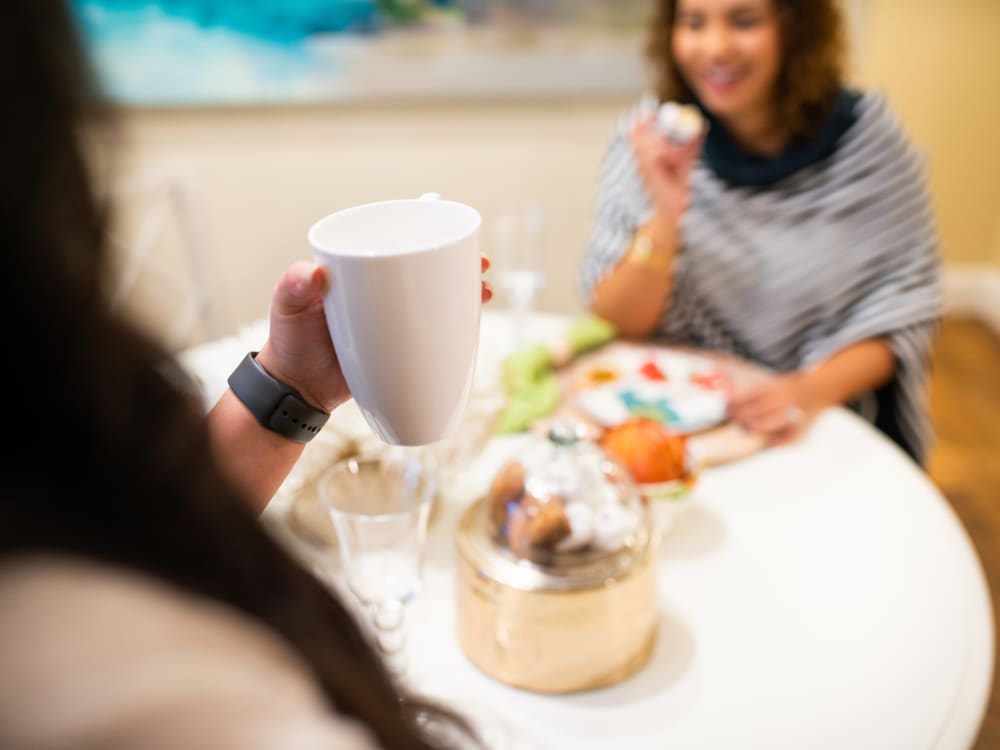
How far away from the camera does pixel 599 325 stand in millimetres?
1207

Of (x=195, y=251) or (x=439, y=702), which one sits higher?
(x=439, y=702)

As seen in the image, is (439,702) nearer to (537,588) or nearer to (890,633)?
(537,588)

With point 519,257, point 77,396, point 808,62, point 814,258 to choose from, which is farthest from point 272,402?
point 808,62

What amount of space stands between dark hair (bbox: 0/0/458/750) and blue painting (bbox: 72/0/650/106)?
6.74ft

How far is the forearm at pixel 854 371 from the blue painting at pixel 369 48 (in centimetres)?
124

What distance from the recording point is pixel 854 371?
1233mm

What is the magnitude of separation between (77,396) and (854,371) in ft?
3.95

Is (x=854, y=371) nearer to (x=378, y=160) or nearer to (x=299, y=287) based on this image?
(x=299, y=287)

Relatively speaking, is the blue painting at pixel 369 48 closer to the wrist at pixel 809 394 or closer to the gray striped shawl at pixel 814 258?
the gray striped shawl at pixel 814 258

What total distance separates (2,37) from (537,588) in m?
0.50

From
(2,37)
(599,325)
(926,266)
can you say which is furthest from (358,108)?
(2,37)

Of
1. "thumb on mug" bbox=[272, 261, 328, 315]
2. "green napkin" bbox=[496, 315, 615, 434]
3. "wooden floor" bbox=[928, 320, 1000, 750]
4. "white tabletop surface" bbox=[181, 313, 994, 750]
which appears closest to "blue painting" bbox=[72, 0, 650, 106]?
"green napkin" bbox=[496, 315, 615, 434]

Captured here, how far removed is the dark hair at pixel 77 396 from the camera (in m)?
0.22

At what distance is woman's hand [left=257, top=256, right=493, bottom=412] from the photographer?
428 millimetres
